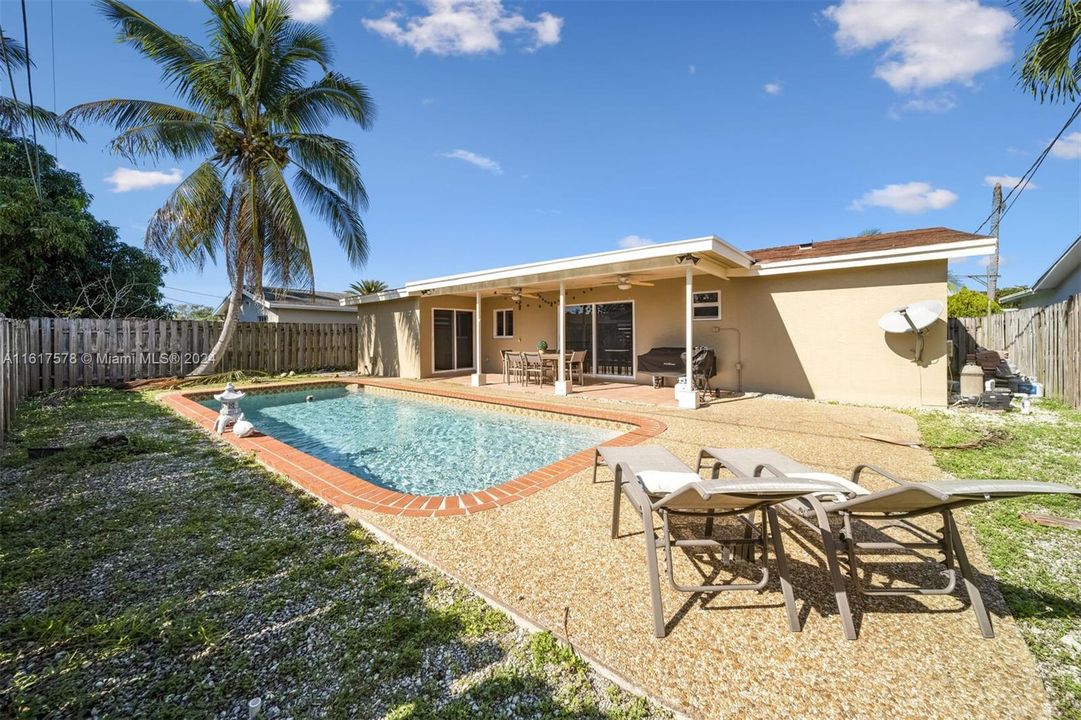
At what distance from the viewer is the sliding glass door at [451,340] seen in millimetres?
13703

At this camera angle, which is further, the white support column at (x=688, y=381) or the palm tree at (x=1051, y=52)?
the white support column at (x=688, y=381)

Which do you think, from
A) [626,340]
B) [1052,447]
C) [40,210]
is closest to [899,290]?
[1052,447]

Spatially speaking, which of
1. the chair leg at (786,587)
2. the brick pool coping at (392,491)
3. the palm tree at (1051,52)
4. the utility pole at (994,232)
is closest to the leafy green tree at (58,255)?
the brick pool coping at (392,491)

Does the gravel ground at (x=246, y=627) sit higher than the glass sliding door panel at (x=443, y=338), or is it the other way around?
the glass sliding door panel at (x=443, y=338)

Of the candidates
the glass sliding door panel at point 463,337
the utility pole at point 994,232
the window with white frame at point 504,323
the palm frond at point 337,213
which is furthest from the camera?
the utility pole at point 994,232

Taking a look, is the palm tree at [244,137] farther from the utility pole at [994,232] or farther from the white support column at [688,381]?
the utility pole at [994,232]

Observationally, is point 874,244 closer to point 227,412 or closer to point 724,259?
point 724,259

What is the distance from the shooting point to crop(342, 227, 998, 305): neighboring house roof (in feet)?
23.4

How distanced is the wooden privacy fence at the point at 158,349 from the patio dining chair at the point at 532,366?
8494 mm

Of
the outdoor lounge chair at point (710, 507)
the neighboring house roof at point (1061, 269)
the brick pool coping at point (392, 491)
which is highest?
the neighboring house roof at point (1061, 269)

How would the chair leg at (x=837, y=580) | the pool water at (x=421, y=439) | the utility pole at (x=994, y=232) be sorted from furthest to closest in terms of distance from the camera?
the utility pole at (x=994, y=232), the pool water at (x=421, y=439), the chair leg at (x=837, y=580)

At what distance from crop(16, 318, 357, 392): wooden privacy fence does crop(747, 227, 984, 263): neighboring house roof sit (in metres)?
14.2

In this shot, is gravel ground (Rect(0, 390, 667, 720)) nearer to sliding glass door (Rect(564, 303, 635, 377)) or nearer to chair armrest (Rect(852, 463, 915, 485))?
chair armrest (Rect(852, 463, 915, 485))

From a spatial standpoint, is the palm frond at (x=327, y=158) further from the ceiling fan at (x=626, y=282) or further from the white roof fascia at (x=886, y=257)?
the white roof fascia at (x=886, y=257)
